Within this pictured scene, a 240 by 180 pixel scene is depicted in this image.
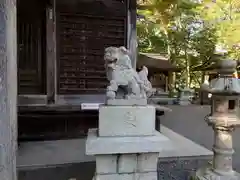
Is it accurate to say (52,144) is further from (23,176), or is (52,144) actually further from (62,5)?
(62,5)

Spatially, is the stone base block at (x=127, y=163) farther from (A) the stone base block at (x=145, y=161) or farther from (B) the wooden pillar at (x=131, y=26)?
(B) the wooden pillar at (x=131, y=26)

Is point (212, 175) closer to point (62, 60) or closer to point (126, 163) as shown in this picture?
point (126, 163)

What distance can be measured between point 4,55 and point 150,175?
1.67 meters

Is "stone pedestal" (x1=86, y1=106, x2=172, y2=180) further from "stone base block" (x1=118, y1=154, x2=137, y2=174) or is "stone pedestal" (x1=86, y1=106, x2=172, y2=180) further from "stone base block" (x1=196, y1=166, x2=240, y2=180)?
"stone base block" (x1=196, y1=166, x2=240, y2=180)

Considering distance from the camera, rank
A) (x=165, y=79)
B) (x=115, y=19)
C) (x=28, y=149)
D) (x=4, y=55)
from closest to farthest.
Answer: (x=4, y=55)
(x=28, y=149)
(x=115, y=19)
(x=165, y=79)

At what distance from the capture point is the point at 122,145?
7.81 ft

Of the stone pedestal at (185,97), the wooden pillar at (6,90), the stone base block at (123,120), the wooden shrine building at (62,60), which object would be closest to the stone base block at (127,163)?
the stone base block at (123,120)

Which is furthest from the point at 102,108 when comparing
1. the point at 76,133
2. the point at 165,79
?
the point at 165,79

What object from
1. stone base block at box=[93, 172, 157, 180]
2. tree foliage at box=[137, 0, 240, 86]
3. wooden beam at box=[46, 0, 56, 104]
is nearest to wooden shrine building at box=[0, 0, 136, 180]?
wooden beam at box=[46, 0, 56, 104]

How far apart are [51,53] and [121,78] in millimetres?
2417

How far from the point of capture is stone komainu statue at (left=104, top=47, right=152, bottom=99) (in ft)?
8.30

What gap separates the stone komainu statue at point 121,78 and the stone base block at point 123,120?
121 mm

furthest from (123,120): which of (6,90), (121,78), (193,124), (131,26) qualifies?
(193,124)

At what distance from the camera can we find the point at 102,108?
245cm
